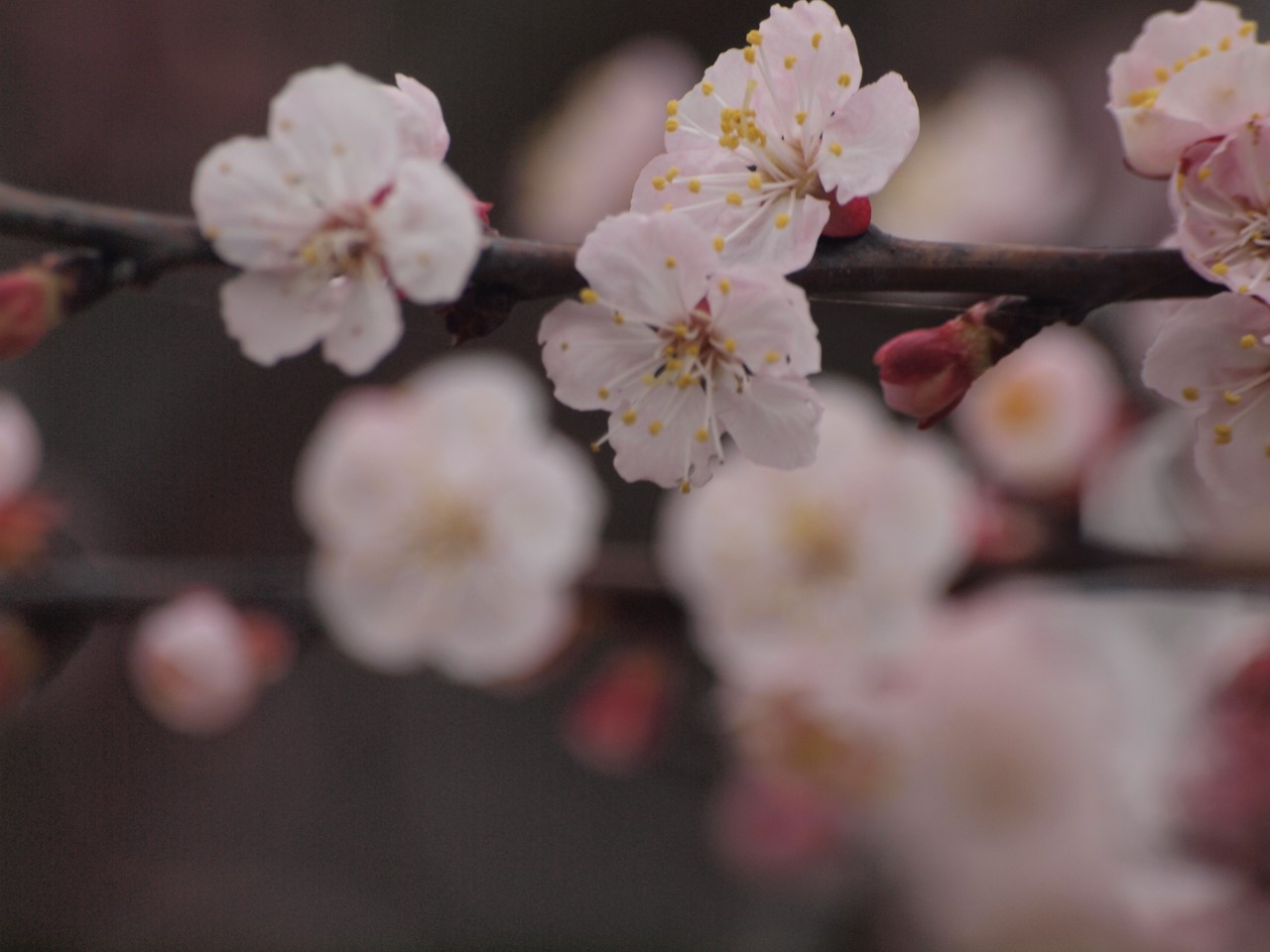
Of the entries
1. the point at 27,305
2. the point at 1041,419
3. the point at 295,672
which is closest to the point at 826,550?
the point at 1041,419

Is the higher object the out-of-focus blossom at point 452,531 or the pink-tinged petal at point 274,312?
the pink-tinged petal at point 274,312

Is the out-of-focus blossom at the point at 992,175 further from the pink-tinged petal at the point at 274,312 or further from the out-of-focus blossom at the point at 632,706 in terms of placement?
the pink-tinged petal at the point at 274,312

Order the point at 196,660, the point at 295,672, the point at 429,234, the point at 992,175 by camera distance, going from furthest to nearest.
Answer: the point at 295,672
the point at 992,175
the point at 196,660
the point at 429,234

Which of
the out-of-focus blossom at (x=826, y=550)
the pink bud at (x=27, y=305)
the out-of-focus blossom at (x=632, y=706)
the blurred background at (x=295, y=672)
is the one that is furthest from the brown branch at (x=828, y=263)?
the blurred background at (x=295, y=672)

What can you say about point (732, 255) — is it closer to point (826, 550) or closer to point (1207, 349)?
point (1207, 349)

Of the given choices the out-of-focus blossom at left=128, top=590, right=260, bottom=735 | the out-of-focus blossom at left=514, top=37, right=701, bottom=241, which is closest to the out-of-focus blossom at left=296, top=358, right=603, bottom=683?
the out-of-focus blossom at left=128, top=590, right=260, bottom=735

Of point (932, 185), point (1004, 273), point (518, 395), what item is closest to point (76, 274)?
point (1004, 273)

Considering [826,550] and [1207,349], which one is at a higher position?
[1207,349]
